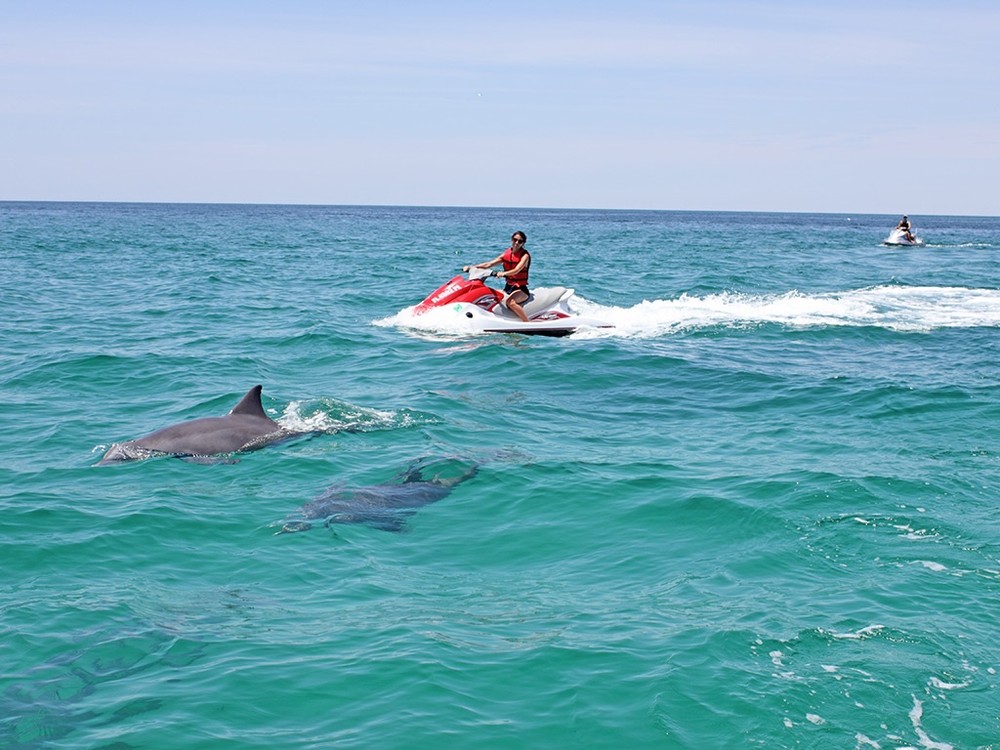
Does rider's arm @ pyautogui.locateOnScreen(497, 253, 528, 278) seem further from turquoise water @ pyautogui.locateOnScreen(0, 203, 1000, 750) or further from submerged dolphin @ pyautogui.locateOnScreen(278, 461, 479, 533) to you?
submerged dolphin @ pyautogui.locateOnScreen(278, 461, 479, 533)

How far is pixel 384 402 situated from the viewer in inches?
629

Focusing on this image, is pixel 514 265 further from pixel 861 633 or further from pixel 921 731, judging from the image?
pixel 921 731

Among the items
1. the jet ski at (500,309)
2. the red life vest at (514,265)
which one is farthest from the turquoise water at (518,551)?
the red life vest at (514,265)

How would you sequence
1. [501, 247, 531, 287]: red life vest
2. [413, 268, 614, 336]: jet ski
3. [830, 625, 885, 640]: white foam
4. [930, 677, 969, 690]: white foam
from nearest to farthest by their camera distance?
[930, 677, 969, 690]: white foam
[830, 625, 885, 640]: white foam
[501, 247, 531, 287]: red life vest
[413, 268, 614, 336]: jet ski

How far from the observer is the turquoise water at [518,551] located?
675 centimetres

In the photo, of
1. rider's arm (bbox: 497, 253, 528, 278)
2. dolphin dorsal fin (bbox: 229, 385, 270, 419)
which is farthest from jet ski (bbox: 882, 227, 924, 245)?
dolphin dorsal fin (bbox: 229, 385, 270, 419)

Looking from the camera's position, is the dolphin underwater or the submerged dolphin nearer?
the submerged dolphin

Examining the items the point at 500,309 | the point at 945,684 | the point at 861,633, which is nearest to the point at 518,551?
the point at 861,633

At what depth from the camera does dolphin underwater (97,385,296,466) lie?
12180 mm

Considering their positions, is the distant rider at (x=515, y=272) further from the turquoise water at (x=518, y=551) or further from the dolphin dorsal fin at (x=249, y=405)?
the dolphin dorsal fin at (x=249, y=405)

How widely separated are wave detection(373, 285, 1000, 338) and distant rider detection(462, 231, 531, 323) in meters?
1.28

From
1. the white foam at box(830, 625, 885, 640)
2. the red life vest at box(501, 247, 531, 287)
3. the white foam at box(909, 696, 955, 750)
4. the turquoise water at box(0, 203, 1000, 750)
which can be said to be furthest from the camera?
the red life vest at box(501, 247, 531, 287)

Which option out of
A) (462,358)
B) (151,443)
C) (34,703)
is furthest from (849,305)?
(34,703)

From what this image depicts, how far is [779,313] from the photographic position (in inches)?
1031
